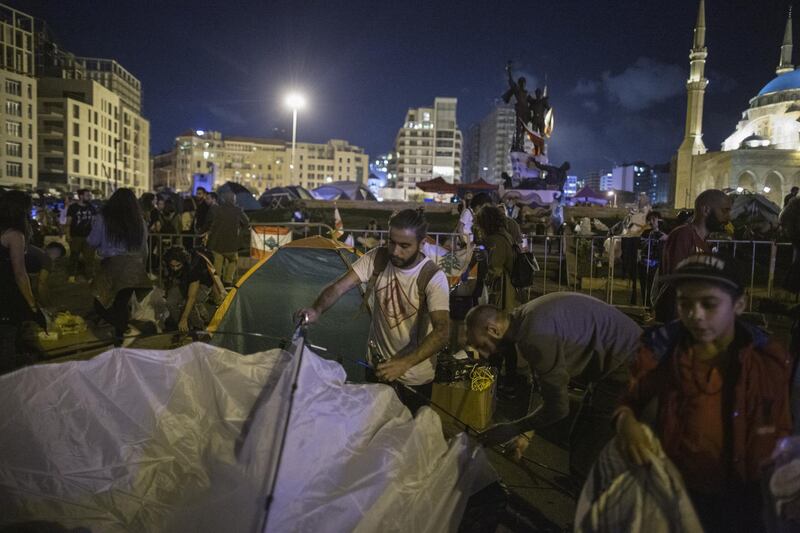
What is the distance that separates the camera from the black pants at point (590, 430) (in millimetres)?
3809

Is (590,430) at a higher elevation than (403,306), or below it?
below

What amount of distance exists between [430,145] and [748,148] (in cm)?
7317

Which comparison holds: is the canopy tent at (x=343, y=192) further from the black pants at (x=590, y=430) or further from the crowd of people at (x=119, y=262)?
the black pants at (x=590, y=430)

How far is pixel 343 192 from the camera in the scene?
1945 inches

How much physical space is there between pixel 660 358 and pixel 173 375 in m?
2.65

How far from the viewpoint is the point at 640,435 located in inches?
82.3

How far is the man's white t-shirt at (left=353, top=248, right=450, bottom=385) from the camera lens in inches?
140

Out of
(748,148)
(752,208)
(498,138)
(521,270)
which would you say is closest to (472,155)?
(498,138)

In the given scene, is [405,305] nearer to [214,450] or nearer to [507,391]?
[214,450]

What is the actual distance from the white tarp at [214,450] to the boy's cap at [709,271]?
155cm

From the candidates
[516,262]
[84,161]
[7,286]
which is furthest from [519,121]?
[84,161]

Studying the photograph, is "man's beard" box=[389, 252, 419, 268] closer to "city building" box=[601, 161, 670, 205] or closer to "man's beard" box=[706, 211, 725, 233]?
"man's beard" box=[706, 211, 725, 233]

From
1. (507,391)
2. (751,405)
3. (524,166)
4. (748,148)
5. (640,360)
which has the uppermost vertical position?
(748,148)

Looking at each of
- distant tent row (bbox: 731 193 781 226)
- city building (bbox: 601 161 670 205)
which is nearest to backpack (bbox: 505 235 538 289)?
distant tent row (bbox: 731 193 781 226)
